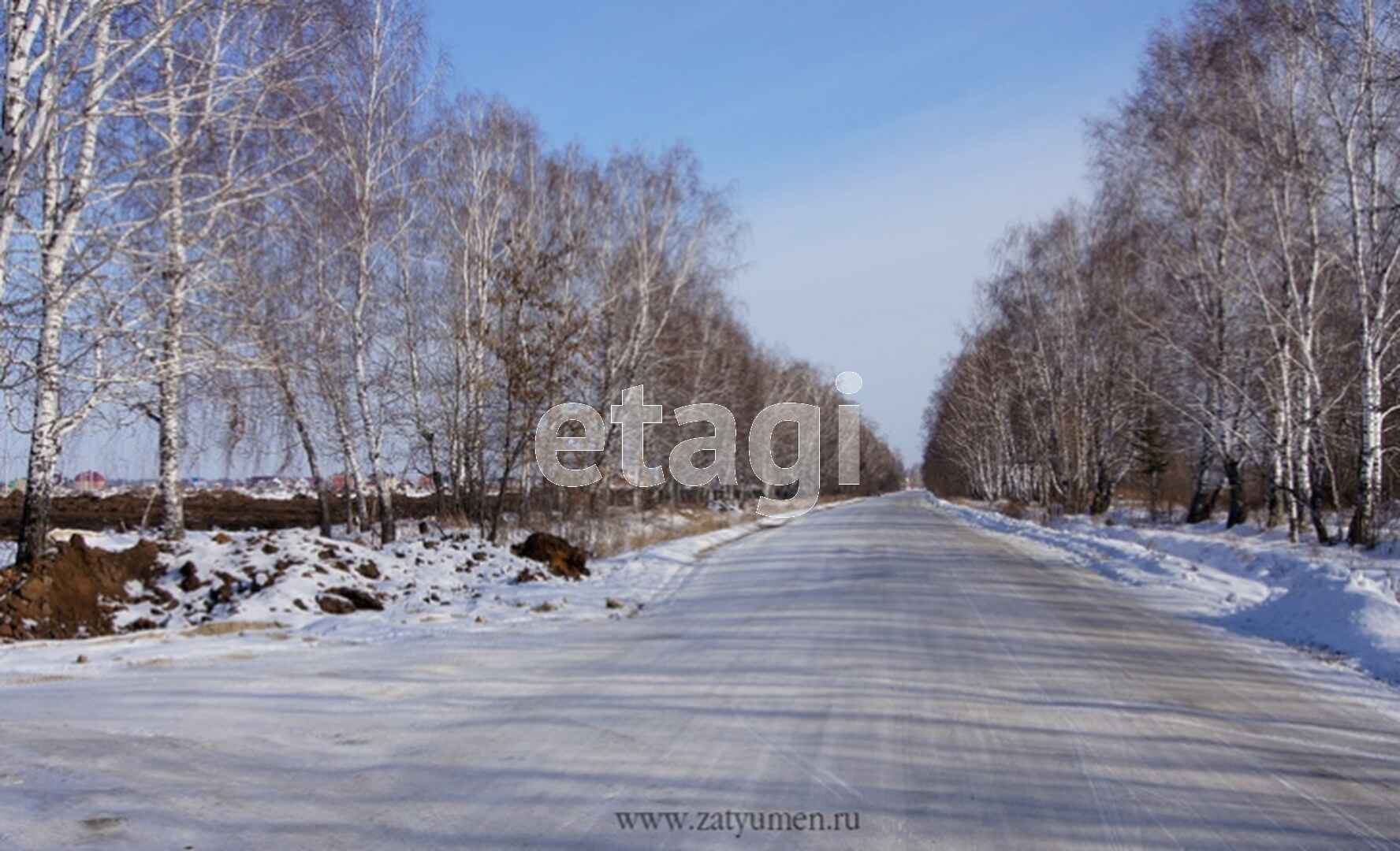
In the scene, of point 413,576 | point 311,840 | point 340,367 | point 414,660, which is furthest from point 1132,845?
point 340,367

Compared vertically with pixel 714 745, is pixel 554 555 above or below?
above

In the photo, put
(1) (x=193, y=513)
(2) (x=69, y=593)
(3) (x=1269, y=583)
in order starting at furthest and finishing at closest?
(1) (x=193, y=513), (3) (x=1269, y=583), (2) (x=69, y=593)

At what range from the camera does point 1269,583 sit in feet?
44.4

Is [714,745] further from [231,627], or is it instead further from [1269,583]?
[1269,583]

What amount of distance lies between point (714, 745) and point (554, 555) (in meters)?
11.0

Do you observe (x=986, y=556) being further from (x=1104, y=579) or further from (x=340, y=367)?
(x=340, y=367)

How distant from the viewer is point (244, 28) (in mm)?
11367

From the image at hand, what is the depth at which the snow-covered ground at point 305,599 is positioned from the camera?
28.0ft

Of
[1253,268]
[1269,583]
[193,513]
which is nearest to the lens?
[1269,583]

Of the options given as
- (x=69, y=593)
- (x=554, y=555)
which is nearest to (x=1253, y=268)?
(x=554, y=555)

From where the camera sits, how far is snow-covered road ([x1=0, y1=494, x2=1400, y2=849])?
4074 mm

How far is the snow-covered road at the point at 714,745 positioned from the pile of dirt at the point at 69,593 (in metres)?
2.41

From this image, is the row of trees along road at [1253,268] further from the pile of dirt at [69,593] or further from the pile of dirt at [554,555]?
the pile of dirt at [69,593]

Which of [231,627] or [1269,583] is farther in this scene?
[1269,583]
